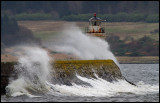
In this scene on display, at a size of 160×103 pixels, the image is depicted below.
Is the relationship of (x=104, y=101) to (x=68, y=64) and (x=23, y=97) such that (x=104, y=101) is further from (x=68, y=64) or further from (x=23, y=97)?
(x=68, y=64)

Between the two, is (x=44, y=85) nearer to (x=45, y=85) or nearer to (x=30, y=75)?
(x=45, y=85)

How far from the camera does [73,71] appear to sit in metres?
40.4

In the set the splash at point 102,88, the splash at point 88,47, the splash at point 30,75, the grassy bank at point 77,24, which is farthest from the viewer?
the grassy bank at point 77,24

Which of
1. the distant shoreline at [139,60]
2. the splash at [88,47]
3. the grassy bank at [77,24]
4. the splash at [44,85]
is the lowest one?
the splash at [44,85]

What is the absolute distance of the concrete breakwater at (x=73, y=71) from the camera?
35375mm

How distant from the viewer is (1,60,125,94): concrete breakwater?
35375 mm

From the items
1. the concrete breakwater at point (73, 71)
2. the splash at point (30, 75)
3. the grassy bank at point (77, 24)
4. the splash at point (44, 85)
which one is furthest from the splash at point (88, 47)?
the grassy bank at point (77, 24)

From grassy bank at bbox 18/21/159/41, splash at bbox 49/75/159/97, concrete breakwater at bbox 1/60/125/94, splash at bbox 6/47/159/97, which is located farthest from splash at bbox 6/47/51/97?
grassy bank at bbox 18/21/159/41

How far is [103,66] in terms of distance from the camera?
43.2m

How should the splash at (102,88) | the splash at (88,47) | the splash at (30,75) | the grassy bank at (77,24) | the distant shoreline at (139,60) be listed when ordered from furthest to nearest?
the distant shoreline at (139,60)
the grassy bank at (77,24)
the splash at (88,47)
the splash at (102,88)
the splash at (30,75)

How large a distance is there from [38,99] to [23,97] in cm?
99

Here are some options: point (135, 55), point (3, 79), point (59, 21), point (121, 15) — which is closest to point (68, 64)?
point (3, 79)

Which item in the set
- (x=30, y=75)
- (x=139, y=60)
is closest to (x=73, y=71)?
(x=30, y=75)

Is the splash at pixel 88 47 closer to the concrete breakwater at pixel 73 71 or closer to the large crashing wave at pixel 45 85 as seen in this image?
the concrete breakwater at pixel 73 71
